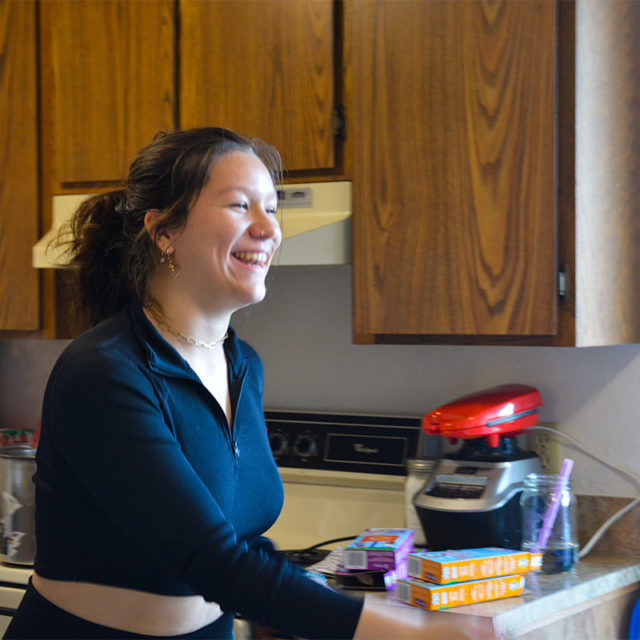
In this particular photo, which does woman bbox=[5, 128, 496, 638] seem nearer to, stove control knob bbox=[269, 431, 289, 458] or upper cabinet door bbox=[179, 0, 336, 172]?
upper cabinet door bbox=[179, 0, 336, 172]

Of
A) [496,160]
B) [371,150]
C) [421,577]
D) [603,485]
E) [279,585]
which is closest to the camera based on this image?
[279,585]

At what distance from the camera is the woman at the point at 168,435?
0.93 meters

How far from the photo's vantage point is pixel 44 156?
201 centimetres

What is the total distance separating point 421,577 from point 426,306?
1.68ft

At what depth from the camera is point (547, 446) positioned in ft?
5.94

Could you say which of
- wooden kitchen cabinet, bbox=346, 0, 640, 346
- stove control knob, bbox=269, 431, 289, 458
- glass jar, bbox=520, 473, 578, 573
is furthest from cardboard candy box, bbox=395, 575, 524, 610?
stove control knob, bbox=269, 431, 289, 458

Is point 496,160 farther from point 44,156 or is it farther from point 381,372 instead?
point 44,156

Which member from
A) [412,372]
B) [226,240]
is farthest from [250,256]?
[412,372]

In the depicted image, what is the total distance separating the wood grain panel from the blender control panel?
3.43 ft

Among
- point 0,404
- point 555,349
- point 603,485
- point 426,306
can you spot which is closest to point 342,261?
point 426,306

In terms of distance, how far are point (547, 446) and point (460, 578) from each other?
0.56m

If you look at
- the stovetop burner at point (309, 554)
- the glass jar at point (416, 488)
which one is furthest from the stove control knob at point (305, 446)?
the glass jar at point (416, 488)

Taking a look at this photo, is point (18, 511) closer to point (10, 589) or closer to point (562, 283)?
point (10, 589)

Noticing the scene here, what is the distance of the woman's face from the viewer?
48.1 inches
